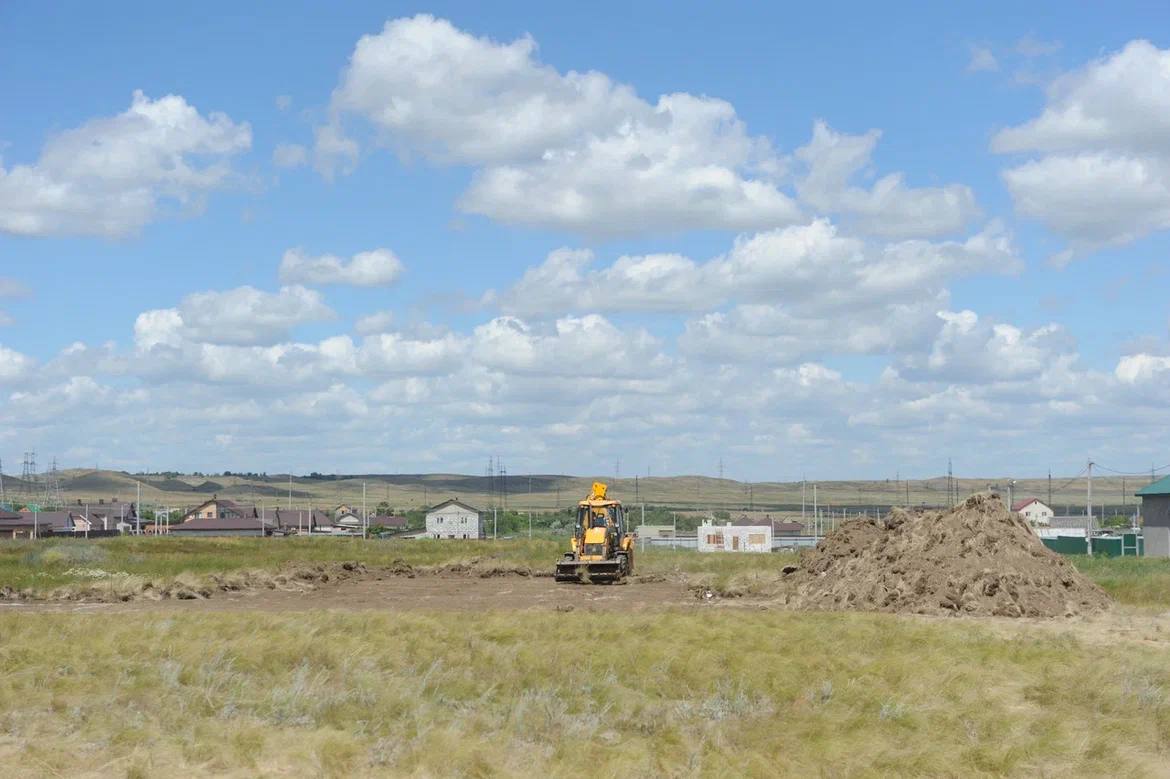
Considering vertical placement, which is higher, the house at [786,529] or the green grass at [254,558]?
the green grass at [254,558]

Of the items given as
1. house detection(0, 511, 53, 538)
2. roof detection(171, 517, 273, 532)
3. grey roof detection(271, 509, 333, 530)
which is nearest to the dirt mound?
house detection(0, 511, 53, 538)

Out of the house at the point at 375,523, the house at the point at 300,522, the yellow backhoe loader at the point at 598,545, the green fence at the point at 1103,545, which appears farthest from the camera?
the house at the point at 375,523

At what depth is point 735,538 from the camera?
91.6 meters

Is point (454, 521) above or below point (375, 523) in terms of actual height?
above

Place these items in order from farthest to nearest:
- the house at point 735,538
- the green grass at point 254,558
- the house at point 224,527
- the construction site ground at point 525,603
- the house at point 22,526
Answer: the house at point 224,527 < the house at point 22,526 < the house at point 735,538 < the green grass at point 254,558 < the construction site ground at point 525,603

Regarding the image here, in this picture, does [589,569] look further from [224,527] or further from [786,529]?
[786,529]

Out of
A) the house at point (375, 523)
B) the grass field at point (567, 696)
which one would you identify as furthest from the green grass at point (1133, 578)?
the house at point (375, 523)

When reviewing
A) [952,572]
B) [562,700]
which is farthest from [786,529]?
[562,700]

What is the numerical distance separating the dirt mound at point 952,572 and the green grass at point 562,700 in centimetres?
742

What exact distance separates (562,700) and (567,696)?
605 mm

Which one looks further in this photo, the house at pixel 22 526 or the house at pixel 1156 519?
the house at pixel 22 526

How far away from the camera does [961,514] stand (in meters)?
35.9

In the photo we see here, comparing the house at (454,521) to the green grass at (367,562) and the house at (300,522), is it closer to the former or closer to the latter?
the house at (300,522)

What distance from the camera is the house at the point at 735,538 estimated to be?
294 feet
